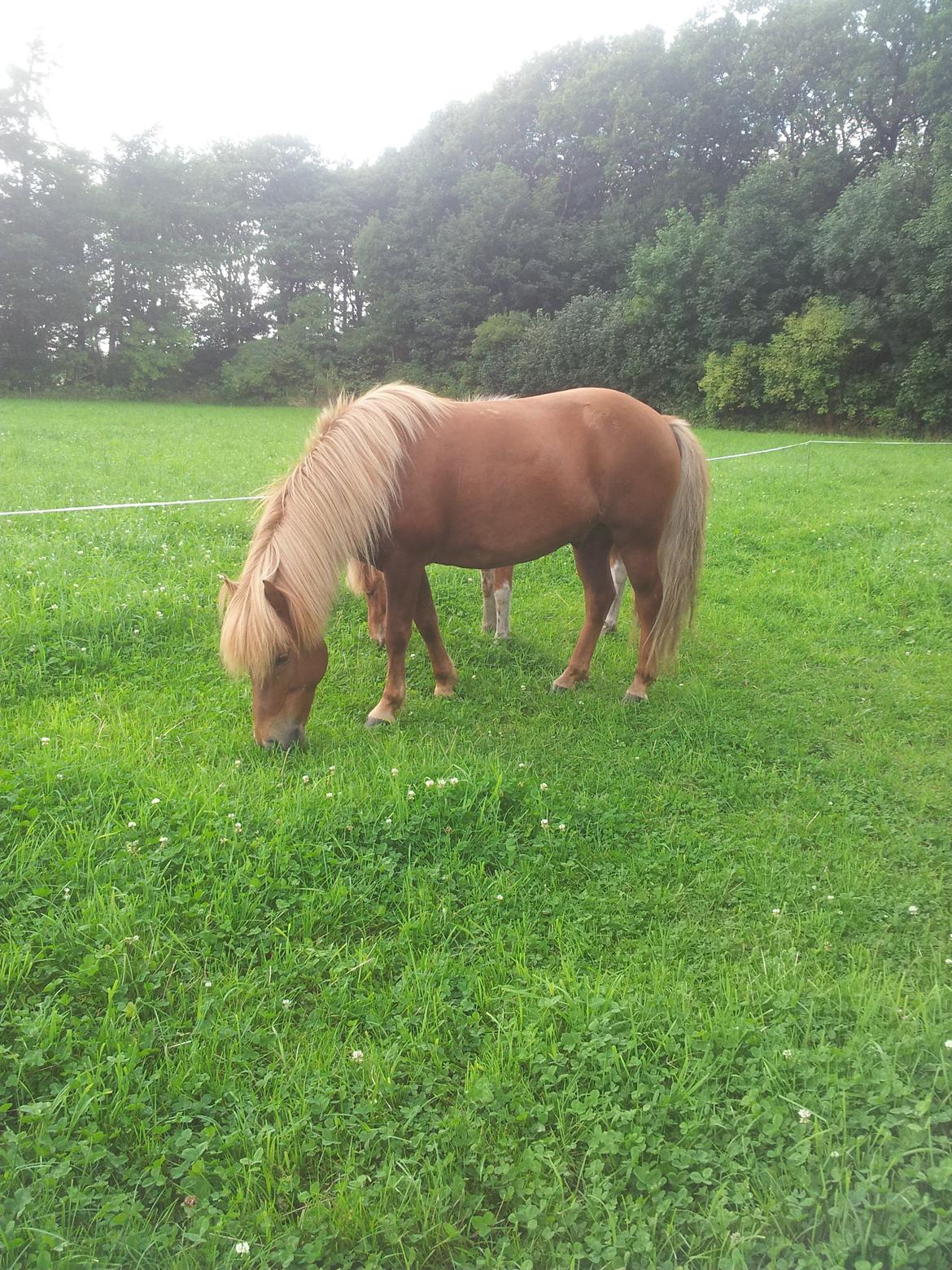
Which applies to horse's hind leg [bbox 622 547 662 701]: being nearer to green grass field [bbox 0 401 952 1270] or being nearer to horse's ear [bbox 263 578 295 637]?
green grass field [bbox 0 401 952 1270]

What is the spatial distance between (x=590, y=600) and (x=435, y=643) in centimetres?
122

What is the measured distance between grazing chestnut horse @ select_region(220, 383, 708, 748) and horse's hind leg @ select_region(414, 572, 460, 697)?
0.01 metres

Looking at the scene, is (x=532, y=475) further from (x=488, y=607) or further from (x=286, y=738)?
(x=286, y=738)

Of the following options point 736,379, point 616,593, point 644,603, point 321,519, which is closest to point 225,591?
point 321,519

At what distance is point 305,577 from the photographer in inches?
147

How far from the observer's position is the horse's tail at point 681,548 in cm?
495

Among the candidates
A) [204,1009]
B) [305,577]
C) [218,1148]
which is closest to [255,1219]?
[218,1148]

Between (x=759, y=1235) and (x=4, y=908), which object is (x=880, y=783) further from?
(x=4, y=908)

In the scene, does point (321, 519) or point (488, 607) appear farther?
point (488, 607)

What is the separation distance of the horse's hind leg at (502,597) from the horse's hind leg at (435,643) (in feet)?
3.51

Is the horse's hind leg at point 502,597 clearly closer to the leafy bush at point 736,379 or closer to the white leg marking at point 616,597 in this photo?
the white leg marking at point 616,597

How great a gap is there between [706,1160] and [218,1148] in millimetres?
1276

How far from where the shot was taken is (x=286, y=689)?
374 cm

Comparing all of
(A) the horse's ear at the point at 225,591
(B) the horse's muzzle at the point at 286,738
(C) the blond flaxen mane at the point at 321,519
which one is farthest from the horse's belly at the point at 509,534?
(B) the horse's muzzle at the point at 286,738
